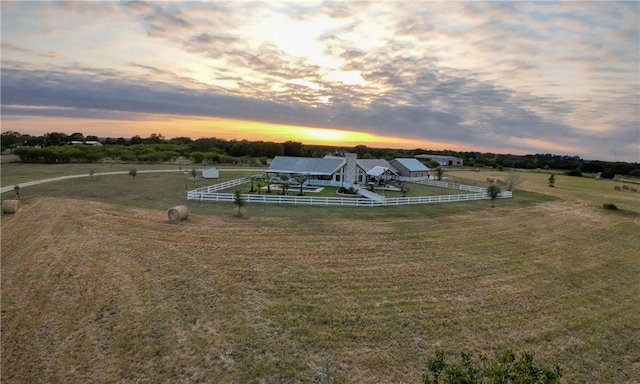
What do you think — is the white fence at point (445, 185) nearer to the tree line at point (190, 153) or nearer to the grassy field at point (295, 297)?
the grassy field at point (295, 297)

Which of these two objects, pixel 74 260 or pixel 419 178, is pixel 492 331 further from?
pixel 419 178

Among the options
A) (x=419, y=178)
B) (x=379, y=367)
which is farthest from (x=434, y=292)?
(x=419, y=178)

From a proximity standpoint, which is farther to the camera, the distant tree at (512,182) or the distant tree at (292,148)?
the distant tree at (292,148)

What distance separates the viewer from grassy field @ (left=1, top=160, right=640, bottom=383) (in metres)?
8.83

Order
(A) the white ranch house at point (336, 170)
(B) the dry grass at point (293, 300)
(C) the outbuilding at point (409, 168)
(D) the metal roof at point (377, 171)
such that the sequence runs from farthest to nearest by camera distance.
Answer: (C) the outbuilding at point (409, 168)
(D) the metal roof at point (377, 171)
(A) the white ranch house at point (336, 170)
(B) the dry grass at point (293, 300)

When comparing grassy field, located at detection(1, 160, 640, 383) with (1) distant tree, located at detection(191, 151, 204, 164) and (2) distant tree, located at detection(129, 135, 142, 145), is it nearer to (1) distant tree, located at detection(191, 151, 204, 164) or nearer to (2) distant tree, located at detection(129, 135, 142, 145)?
(1) distant tree, located at detection(191, 151, 204, 164)

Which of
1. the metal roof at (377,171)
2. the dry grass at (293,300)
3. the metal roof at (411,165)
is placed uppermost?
the metal roof at (411,165)

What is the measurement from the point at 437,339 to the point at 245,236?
420 inches

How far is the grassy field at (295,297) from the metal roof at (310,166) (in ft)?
51.5

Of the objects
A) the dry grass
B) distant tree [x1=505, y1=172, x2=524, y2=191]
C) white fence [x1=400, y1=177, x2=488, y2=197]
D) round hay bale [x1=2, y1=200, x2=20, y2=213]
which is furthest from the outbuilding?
round hay bale [x1=2, y1=200, x2=20, y2=213]

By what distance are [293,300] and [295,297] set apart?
8.1 inches

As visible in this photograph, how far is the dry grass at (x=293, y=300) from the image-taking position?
881cm

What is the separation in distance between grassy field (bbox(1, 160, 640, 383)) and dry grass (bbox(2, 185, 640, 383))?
0.05 metres

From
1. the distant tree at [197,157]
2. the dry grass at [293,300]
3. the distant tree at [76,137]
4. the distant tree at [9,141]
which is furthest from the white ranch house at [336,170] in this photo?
the distant tree at [76,137]
